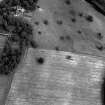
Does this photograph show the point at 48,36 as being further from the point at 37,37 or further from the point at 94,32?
the point at 94,32

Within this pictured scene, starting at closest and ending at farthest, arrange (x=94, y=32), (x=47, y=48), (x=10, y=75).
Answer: (x=10, y=75), (x=47, y=48), (x=94, y=32)

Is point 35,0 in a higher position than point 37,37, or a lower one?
higher

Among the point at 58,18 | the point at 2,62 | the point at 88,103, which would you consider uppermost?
the point at 58,18

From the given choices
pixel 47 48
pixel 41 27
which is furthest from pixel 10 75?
pixel 41 27

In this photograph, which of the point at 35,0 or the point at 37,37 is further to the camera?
the point at 35,0

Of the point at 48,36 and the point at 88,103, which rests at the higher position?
the point at 48,36

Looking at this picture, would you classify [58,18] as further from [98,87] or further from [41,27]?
[98,87]

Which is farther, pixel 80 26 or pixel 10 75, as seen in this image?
pixel 80 26

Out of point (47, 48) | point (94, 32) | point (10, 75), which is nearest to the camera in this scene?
point (10, 75)

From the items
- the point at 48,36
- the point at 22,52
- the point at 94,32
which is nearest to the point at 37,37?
the point at 48,36
